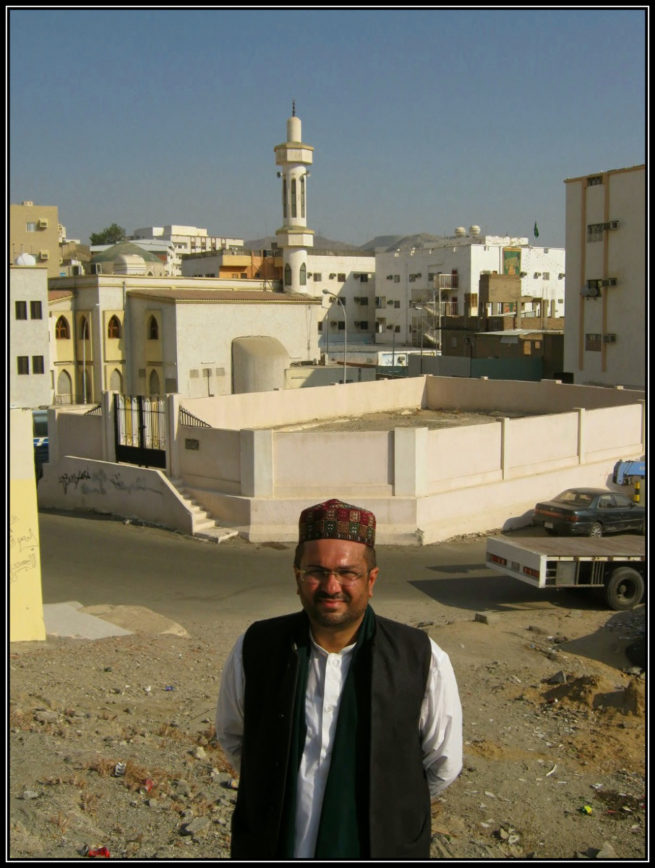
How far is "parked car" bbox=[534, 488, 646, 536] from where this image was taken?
62.1ft

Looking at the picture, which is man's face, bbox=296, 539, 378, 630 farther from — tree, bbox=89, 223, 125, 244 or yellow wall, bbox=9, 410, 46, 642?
tree, bbox=89, 223, 125, 244

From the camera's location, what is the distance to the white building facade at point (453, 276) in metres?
65.4

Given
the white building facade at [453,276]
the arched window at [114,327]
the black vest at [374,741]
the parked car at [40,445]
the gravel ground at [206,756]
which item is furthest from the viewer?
the white building facade at [453,276]

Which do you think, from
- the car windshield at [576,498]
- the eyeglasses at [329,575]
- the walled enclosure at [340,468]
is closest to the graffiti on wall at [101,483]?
the walled enclosure at [340,468]

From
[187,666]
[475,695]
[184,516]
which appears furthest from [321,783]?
[184,516]

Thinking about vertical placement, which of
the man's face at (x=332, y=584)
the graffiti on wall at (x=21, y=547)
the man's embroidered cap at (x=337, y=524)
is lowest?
the graffiti on wall at (x=21, y=547)

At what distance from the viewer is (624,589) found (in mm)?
15086

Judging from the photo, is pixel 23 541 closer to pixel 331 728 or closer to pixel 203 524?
pixel 331 728

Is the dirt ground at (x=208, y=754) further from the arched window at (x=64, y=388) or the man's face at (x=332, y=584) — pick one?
the arched window at (x=64, y=388)

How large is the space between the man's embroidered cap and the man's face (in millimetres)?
24

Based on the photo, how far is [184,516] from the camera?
2025 centimetres

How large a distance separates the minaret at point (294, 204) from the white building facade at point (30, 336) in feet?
52.6


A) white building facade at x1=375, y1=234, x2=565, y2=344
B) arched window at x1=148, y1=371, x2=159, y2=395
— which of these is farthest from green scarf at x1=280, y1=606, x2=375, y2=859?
white building facade at x1=375, y1=234, x2=565, y2=344

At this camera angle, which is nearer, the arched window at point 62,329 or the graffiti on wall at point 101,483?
the graffiti on wall at point 101,483
